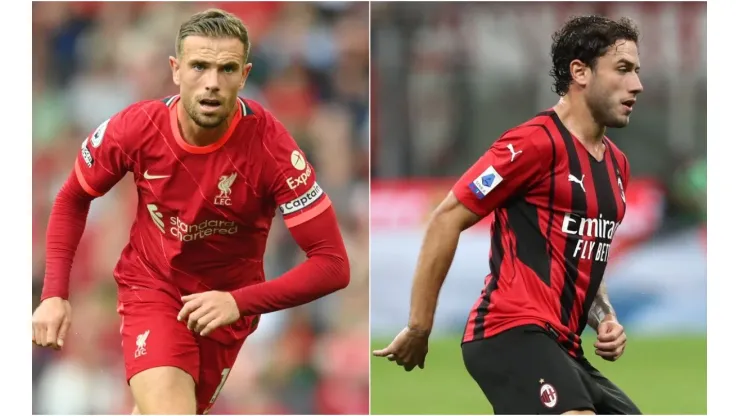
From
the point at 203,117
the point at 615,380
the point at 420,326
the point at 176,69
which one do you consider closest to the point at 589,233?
the point at 420,326

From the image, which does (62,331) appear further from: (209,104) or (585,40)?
(585,40)

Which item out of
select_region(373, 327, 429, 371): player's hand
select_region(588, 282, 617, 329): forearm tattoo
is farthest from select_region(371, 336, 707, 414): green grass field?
select_region(373, 327, 429, 371): player's hand

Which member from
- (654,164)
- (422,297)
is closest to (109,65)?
(422,297)

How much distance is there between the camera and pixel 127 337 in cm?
472

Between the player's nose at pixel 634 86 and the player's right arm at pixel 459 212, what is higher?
the player's nose at pixel 634 86

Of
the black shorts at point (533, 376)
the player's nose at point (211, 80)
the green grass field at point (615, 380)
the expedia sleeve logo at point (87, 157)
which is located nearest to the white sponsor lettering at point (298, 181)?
the player's nose at point (211, 80)

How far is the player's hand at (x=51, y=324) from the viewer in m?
4.45

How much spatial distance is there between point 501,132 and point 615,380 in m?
3.11

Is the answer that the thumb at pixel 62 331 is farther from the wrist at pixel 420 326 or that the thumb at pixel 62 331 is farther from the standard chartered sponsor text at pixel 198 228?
the wrist at pixel 420 326

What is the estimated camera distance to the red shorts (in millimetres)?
4590

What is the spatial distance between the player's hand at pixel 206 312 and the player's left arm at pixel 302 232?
233 millimetres

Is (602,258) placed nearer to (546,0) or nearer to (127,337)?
(127,337)

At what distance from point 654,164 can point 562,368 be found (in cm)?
860

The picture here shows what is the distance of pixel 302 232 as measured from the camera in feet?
15.1
